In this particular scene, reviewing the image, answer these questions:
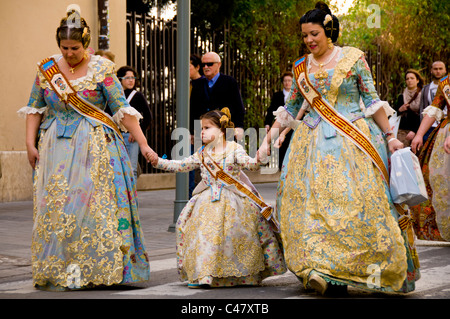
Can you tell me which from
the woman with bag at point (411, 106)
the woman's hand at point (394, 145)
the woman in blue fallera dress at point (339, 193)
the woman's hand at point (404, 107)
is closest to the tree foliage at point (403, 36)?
the woman with bag at point (411, 106)

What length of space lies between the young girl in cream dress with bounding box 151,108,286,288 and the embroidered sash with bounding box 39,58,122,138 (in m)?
0.47

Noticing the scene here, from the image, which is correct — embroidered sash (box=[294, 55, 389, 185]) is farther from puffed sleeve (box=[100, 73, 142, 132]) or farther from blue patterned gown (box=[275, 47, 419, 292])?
puffed sleeve (box=[100, 73, 142, 132])

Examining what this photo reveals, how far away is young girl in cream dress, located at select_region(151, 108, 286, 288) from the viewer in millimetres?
6281

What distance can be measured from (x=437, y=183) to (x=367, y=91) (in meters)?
3.40

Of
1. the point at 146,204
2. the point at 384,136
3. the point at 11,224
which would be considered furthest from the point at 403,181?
the point at 146,204

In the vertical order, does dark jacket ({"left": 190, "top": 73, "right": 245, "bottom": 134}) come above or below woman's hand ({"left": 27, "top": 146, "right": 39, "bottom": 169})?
above

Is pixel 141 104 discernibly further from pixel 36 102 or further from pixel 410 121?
pixel 36 102

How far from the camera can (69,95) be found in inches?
250

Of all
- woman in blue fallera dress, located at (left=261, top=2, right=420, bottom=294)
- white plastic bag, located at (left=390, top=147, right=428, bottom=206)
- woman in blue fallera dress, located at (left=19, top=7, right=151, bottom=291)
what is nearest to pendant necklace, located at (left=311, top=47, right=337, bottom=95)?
woman in blue fallera dress, located at (left=261, top=2, right=420, bottom=294)

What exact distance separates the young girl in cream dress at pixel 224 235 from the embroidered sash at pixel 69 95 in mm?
471

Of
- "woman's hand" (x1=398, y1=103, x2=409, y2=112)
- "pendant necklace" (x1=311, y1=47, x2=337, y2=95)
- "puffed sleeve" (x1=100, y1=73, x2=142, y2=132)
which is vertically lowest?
"woman's hand" (x1=398, y1=103, x2=409, y2=112)

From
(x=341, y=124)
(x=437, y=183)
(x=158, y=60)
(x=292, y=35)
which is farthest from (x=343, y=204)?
(x=292, y=35)

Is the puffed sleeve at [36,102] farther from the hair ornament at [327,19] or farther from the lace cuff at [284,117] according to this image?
the hair ornament at [327,19]

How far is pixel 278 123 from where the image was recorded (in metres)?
6.48
